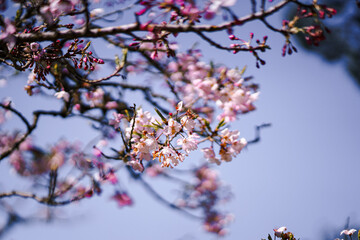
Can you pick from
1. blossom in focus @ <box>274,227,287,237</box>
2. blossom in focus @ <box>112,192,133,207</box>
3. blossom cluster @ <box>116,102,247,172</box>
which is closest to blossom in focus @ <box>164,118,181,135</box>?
blossom cluster @ <box>116,102,247,172</box>

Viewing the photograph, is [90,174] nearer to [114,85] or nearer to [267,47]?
[114,85]

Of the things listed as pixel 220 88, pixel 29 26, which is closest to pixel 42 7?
pixel 29 26

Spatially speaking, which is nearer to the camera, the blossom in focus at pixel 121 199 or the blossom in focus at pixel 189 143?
the blossom in focus at pixel 189 143

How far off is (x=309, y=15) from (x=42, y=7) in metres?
1.50

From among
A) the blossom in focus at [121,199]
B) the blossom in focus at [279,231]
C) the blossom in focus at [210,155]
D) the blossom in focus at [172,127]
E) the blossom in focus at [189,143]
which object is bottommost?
the blossom in focus at [279,231]

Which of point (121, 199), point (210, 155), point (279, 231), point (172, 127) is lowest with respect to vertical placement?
point (279, 231)

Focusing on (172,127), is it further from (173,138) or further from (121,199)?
(121,199)

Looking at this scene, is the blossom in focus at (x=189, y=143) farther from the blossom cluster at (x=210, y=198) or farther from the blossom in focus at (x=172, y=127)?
the blossom cluster at (x=210, y=198)

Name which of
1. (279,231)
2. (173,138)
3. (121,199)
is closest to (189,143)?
(173,138)

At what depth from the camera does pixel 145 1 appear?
1.16m

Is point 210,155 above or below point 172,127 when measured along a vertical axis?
below

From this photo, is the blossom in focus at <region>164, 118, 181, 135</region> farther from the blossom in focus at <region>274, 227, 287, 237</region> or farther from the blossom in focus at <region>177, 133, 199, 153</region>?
the blossom in focus at <region>274, 227, 287, 237</region>

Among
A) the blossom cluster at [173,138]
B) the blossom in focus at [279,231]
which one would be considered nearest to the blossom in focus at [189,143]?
the blossom cluster at [173,138]

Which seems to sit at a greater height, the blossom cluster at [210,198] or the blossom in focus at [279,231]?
the blossom cluster at [210,198]
